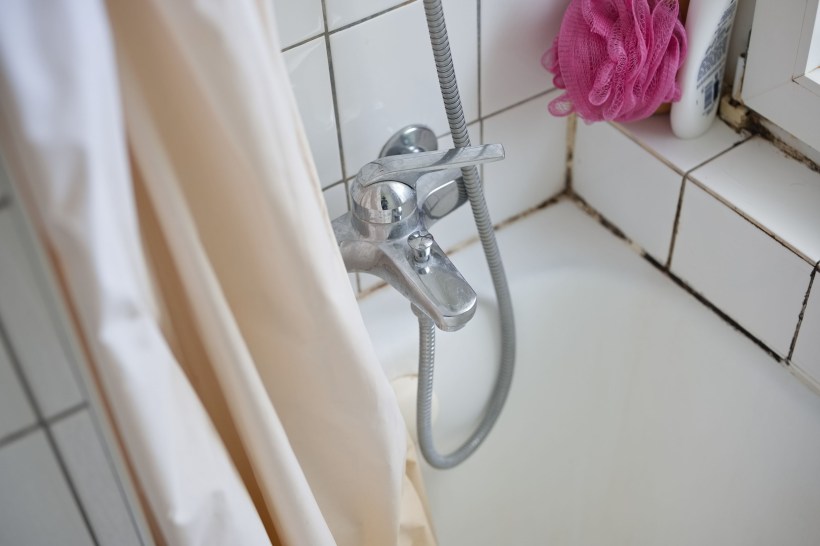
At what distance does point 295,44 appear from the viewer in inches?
30.1

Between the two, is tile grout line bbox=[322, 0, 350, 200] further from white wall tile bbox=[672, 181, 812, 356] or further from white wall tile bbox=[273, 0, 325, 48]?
white wall tile bbox=[672, 181, 812, 356]

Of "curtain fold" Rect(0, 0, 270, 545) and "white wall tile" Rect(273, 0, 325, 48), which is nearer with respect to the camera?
"curtain fold" Rect(0, 0, 270, 545)

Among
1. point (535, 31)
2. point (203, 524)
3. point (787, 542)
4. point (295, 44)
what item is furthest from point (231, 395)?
point (787, 542)

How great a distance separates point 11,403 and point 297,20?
0.44 meters

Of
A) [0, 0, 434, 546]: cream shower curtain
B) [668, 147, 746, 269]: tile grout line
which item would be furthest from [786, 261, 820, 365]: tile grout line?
[0, 0, 434, 546]: cream shower curtain

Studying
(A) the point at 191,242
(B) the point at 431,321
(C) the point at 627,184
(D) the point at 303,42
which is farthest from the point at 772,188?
(A) the point at 191,242

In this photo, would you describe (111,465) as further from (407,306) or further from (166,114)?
(407,306)

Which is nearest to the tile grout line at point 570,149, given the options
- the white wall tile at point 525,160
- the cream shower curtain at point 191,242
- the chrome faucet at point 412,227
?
the white wall tile at point 525,160

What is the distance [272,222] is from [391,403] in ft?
0.65

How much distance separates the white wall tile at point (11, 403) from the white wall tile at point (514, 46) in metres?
0.59

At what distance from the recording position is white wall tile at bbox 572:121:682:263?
95 cm

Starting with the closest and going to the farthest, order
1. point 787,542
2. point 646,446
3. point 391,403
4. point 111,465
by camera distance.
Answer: point 111,465
point 391,403
point 787,542
point 646,446

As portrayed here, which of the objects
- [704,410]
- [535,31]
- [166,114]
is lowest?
[704,410]

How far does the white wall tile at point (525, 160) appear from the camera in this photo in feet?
3.18
